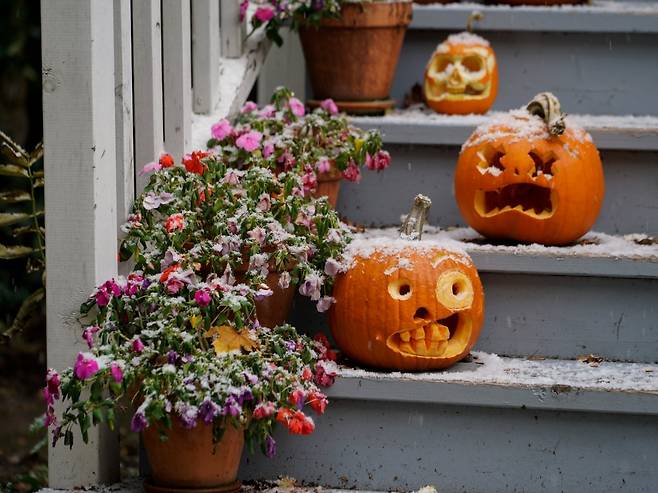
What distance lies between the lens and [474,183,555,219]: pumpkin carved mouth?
9.00 feet

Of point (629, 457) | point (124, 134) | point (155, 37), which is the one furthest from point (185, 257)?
point (629, 457)

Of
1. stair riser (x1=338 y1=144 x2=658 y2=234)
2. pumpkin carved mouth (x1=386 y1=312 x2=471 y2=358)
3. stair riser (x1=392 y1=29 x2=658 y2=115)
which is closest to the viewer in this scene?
pumpkin carved mouth (x1=386 y1=312 x2=471 y2=358)

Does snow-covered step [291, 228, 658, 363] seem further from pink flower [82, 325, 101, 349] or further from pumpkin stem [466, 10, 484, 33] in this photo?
pumpkin stem [466, 10, 484, 33]

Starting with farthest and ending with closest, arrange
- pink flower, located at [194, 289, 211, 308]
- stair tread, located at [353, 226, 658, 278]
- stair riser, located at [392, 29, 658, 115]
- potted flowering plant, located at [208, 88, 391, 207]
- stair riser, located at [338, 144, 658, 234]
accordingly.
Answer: stair riser, located at [392, 29, 658, 115]
stair riser, located at [338, 144, 658, 234]
potted flowering plant, located at [208, 88, 391, 207]
stair tread, located at [353, 226, 658, 278]
pink flower, located at [194, 289, 211, 308]

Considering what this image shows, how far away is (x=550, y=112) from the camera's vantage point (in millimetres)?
2680

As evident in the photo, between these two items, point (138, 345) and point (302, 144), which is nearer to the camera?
point (138, 345)

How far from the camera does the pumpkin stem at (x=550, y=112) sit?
264 centimetres

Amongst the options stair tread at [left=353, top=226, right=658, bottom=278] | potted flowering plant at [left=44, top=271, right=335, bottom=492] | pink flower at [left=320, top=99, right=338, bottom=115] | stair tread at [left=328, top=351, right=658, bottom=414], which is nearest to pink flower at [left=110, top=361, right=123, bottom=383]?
potted flowering plant at [left=44, top=271, right=335, bottom=492]

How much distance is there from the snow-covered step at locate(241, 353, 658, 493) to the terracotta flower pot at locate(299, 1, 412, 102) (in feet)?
3.78

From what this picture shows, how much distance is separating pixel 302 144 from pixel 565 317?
76 centimetres

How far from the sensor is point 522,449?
2.32 meters

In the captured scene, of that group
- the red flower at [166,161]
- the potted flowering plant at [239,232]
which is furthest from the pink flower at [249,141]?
the red flower at [166,161]

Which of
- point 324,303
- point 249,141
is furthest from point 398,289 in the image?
point 249,141

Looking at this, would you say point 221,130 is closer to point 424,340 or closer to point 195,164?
point 195,164
